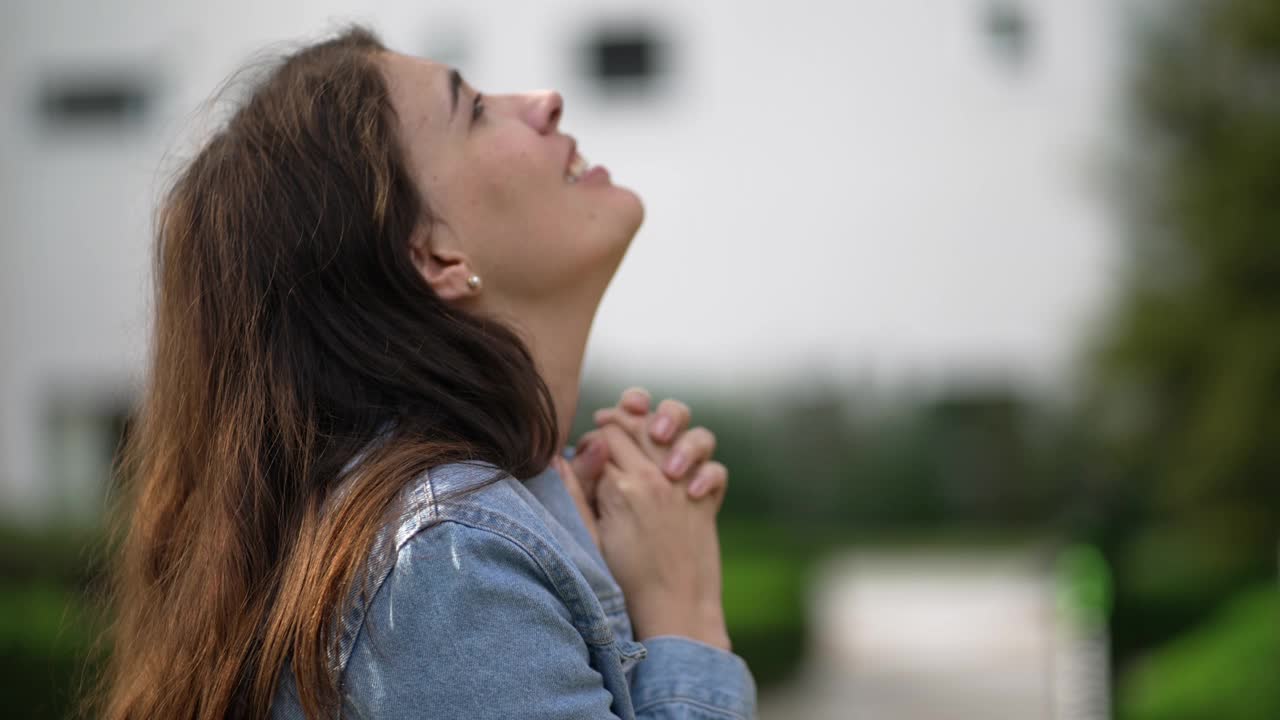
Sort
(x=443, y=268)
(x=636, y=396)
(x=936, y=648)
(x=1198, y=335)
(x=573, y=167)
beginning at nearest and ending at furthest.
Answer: (x=443, y=268) < (x=573, y=167) < (x=636, y=396) < (x=1198, y=335) < (x=936, y=648)

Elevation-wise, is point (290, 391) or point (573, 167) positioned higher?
point (573, 167)

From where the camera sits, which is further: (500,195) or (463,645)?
(500,195)

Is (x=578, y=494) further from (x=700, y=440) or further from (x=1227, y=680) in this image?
(x=1227, y=680)

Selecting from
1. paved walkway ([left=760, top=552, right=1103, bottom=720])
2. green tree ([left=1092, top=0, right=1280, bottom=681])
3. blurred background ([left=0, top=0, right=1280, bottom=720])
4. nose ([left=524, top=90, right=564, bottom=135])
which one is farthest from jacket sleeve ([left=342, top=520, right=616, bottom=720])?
green tree ([left=1092, top=0, right=1280, bottom=681])

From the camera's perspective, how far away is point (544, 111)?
142 cm

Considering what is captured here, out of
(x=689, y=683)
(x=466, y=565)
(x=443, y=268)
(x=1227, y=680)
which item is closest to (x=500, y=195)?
(x=443, y=268)

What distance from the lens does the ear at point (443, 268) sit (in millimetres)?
1312

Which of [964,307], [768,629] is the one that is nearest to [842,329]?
[964,307]

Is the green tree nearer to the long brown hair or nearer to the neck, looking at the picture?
the neck

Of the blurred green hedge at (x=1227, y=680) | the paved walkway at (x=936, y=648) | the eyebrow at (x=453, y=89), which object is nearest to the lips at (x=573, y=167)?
the eyebrow at (x=453, y=89)

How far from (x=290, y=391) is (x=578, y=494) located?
0.37m

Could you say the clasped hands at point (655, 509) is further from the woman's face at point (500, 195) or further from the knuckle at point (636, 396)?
the woman's face at point (500, 195)

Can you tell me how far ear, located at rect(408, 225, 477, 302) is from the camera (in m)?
1.31

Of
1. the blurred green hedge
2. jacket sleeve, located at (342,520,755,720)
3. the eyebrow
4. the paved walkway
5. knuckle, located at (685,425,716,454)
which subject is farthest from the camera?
the paved walkway
